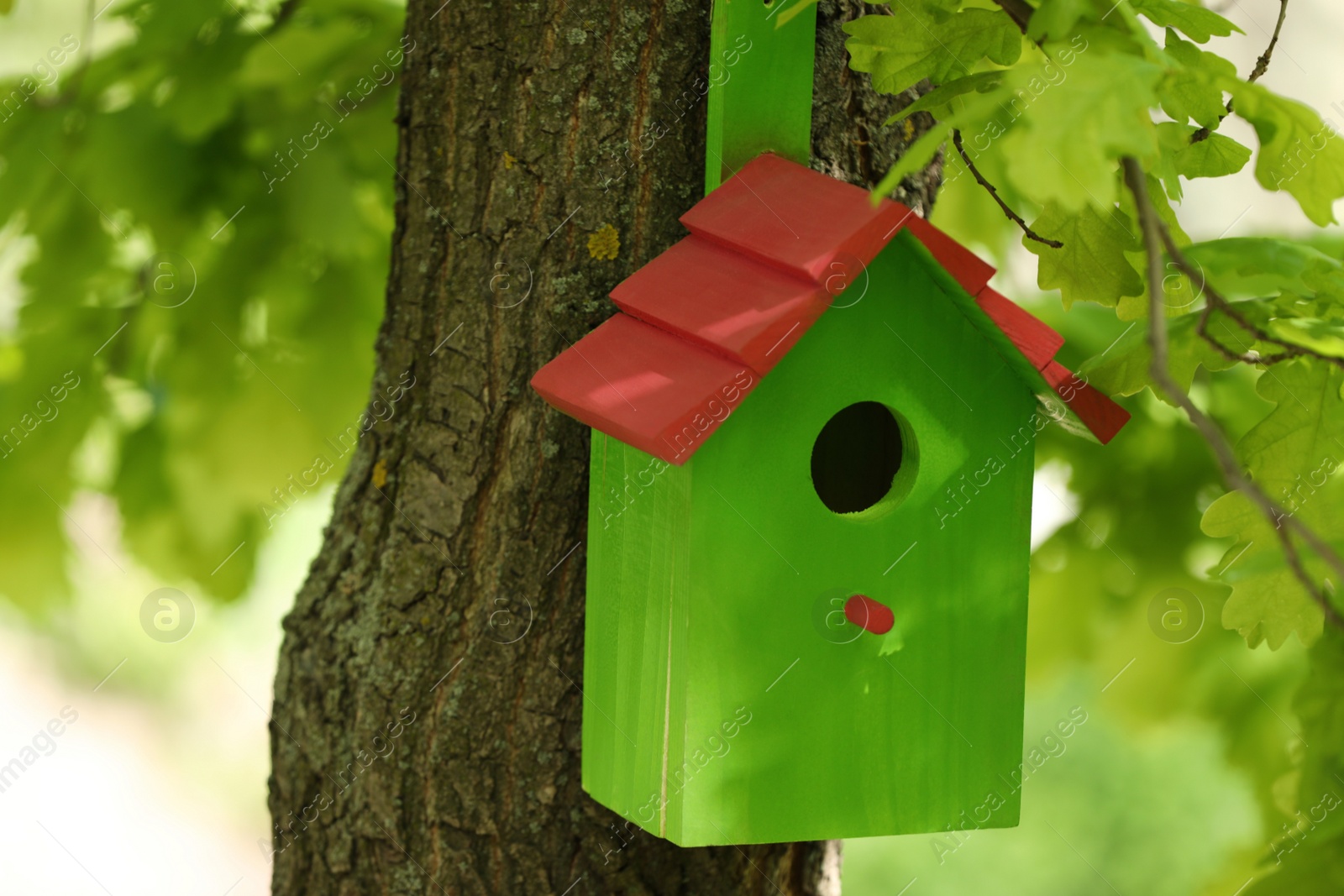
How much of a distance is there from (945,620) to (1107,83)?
612 millimetres

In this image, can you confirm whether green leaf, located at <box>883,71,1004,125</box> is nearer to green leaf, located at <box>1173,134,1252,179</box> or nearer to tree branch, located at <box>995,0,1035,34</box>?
tree branch, located at <box>995,0,1035,34</box>

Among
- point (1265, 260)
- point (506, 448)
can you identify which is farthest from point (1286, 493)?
point (506, 448)

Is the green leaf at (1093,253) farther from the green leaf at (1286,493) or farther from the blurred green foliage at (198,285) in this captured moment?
the blurred green foliage at (198,285)

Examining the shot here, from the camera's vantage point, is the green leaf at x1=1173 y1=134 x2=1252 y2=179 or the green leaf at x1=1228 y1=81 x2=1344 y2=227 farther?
the green leaf at x1=1173 y1=134 x2=1252 y2=179

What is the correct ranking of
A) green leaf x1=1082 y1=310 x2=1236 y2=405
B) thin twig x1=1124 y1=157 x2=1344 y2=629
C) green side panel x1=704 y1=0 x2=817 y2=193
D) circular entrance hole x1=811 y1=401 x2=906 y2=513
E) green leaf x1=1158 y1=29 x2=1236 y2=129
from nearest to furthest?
thin twig x1=1124 y1=157 x2=1344 y2=629 → green leaf x1=1158 y1=29 x2=1236 y2=129 → green leaf x1=1082 y1=310 x2=1236 y2=405 → green side panel x1=704 y1=0 x2=817 y2=193 → circular entrance hole x1=811 y1=401 x2=906 y2=513

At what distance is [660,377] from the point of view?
99 cm

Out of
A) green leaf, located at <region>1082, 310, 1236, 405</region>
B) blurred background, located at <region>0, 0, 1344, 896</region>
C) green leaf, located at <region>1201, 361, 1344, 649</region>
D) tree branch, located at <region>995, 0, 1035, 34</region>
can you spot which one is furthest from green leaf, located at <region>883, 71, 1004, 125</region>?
blurred background, located at <region>0, 0, 1344, 896</region>

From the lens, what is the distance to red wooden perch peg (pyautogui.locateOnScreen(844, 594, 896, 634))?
1076mm

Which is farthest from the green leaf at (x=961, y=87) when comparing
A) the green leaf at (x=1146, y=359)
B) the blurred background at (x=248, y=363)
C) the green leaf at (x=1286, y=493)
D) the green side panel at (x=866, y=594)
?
the blurred background at (x=248, y=363)

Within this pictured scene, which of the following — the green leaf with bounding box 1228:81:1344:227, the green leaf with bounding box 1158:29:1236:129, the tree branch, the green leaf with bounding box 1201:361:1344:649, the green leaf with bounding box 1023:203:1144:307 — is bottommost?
the green leaf with bounding box 1201:361:1344:649

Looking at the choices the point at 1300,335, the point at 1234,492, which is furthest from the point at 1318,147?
the point at 1234,492

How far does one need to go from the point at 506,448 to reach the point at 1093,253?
652 millimetres

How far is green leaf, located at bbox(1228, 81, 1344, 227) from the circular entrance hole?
49cm

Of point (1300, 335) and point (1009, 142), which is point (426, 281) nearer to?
point (1009, 142)
